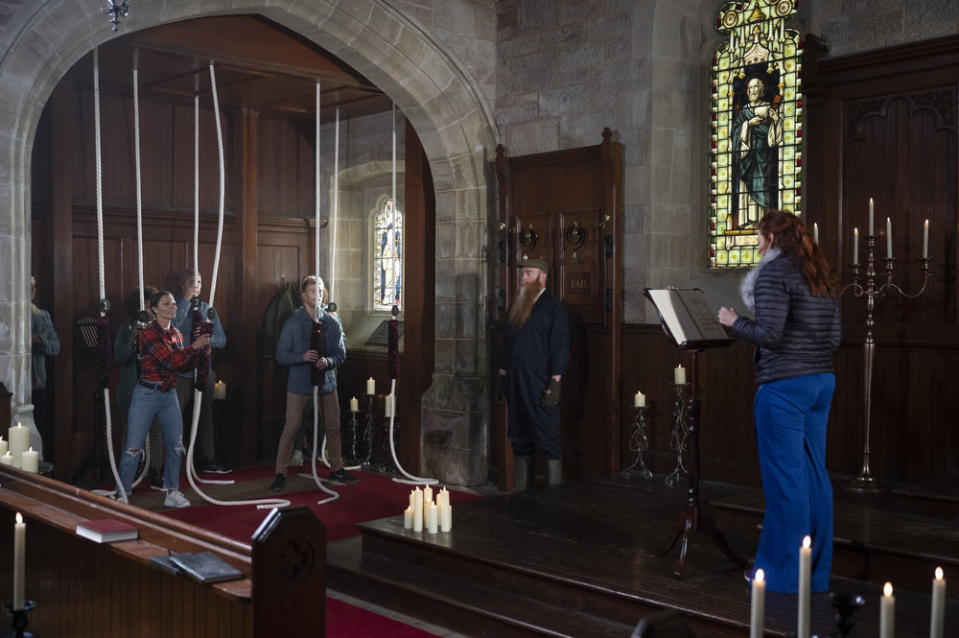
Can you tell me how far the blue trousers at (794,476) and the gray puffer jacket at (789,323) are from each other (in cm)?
6

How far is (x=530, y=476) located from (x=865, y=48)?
10.6ft

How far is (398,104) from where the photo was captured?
7.39 metres

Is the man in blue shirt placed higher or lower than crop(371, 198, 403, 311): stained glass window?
lower

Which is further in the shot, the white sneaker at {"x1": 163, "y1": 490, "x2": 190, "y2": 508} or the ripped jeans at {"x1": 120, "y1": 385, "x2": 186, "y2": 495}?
the white sneaker at {"x1": 163, "y1": 490, "x2": 190, "y2": 508}

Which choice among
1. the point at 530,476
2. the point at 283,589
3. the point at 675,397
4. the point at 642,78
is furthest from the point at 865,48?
the point at 283,589

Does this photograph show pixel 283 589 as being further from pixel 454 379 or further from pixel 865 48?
pixel 454 379

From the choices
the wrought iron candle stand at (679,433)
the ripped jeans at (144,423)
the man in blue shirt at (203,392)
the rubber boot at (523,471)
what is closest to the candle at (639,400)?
the wrought iron candle stand at (679,433)

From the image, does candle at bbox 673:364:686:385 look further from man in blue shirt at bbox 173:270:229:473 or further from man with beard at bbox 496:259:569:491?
man in blue shirt at bbox 173:270:229:473

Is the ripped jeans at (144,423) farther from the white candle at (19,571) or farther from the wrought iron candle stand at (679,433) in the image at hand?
the white candle at (19,571)

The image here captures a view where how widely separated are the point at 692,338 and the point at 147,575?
2.14 metres

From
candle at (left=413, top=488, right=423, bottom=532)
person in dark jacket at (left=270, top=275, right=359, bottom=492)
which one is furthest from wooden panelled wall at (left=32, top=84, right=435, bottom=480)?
candle at (left=413, top=488, right=423, bottom=532)

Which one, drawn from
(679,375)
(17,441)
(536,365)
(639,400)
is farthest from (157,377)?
(679,375)

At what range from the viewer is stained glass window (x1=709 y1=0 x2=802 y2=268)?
6.37m

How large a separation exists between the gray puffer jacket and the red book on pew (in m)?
2.21
